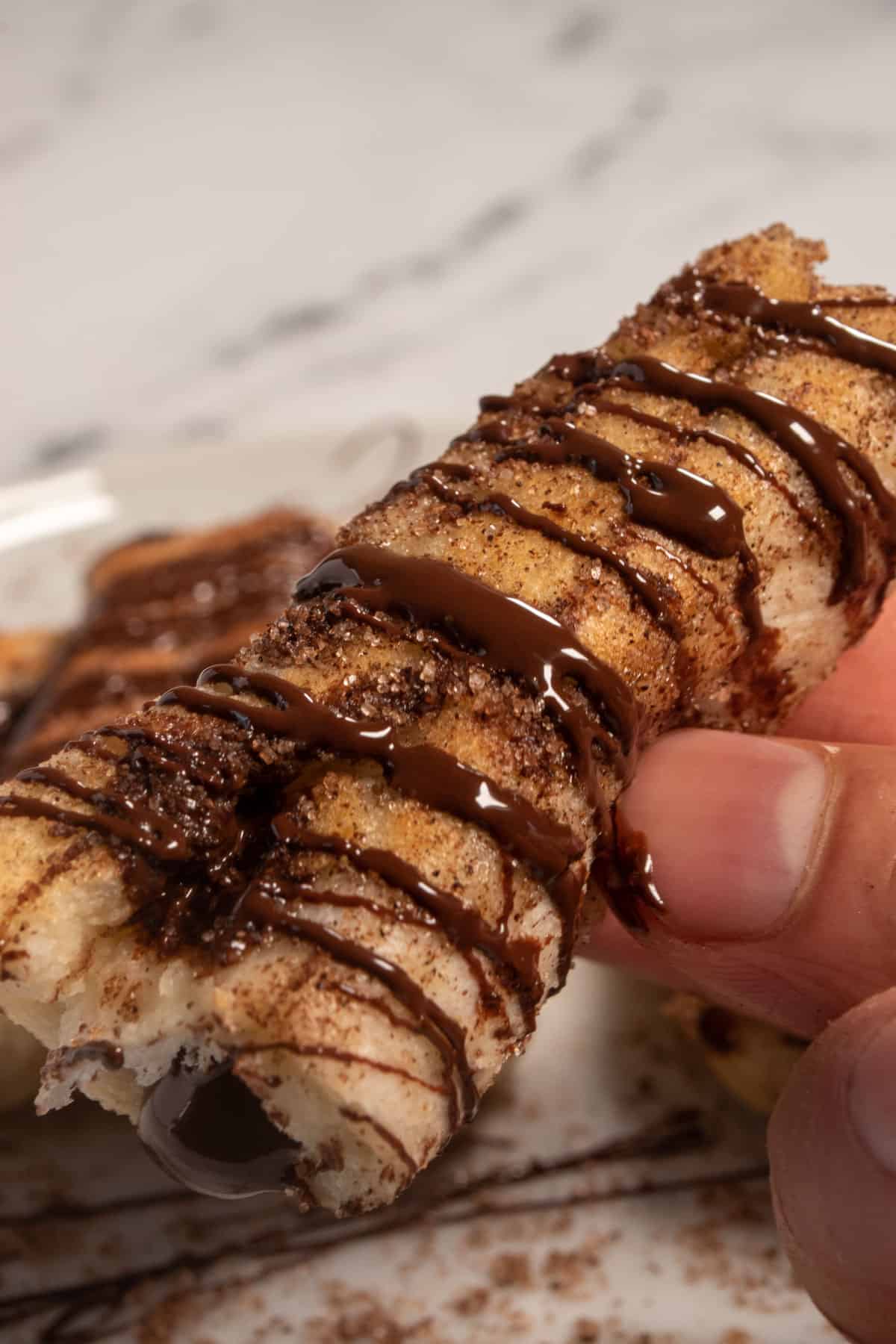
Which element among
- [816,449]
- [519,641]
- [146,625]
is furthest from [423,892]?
[146,625]

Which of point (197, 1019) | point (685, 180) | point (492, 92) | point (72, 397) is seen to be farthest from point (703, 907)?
point (492, 92)

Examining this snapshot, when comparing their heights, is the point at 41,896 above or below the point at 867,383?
below

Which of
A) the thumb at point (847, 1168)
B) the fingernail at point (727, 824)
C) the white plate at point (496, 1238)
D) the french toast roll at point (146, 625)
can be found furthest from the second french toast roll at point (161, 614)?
the thumb at point (847, 1168)

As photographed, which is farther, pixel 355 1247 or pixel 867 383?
pixel 355 1247

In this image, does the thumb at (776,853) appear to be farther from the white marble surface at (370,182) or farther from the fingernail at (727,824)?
the white marble surface at (370,182)

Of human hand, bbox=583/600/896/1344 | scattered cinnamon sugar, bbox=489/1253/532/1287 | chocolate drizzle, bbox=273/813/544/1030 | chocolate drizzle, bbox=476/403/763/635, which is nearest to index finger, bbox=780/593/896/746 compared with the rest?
human hand, bbox=583/600/896/1344

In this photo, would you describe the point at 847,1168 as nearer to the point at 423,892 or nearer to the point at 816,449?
the point at 423,892

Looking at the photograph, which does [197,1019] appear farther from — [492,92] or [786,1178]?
[492,92]

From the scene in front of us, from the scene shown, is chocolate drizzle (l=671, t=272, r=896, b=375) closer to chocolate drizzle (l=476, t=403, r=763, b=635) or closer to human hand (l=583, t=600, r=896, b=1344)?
chocolate drizzle (l=476, t=403, r=763, b=635)
